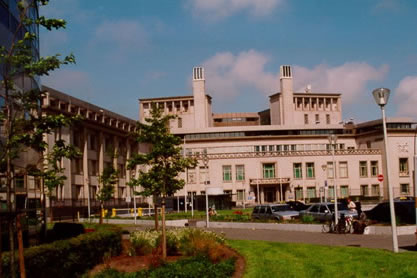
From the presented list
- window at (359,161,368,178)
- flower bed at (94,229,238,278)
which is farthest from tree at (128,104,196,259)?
window at (359,161,368,178)

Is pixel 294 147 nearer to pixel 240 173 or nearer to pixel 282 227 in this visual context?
pixel 240 173

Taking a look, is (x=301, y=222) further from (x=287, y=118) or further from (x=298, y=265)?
(x=287, y=118)

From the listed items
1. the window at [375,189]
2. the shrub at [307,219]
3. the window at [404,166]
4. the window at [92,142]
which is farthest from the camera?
the window at [404,166]

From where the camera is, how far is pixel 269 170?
97938 millimetres

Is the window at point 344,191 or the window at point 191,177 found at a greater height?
the window at point 191,177

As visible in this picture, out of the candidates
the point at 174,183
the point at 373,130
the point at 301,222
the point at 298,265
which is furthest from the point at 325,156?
the point at 298,265

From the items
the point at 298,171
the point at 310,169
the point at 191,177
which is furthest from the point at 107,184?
the point at 310,169

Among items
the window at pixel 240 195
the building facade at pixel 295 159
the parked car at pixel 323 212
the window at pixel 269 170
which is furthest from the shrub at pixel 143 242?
the window at pixel 269 170

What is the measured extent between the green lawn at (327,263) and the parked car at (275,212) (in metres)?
20.9

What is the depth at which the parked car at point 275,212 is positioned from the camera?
4091 centimetres

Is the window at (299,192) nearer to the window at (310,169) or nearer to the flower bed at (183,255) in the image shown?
the window at (310,169)

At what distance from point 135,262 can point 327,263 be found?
6176 millimetres

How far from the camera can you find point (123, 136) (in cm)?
9300

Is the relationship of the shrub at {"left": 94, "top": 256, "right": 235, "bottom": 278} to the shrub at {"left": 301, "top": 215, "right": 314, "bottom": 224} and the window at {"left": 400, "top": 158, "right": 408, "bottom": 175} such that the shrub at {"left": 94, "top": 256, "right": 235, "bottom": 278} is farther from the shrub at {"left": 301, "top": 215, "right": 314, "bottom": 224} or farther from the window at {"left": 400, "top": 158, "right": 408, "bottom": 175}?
the window at {"left": 400, "top": 158, "right": 408, "bottom": 175}
